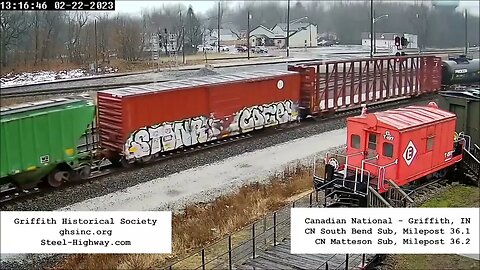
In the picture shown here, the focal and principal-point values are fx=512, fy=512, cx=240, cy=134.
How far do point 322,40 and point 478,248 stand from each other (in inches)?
822

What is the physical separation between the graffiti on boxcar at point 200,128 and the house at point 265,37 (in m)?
5.11

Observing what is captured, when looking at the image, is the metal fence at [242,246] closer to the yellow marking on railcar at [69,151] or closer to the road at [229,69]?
the yellow marking on railcar at [69,151]

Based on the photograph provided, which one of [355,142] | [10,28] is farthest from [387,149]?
[10,28]

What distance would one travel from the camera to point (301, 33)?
27.6 metres

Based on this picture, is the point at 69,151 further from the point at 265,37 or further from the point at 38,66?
the point at 265,37

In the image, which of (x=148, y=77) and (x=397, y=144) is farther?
(x=148, y=77)

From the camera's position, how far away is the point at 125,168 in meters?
17.0

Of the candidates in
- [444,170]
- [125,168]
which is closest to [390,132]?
[444,170]

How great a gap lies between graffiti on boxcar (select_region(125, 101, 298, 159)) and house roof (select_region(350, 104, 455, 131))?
7038 mm

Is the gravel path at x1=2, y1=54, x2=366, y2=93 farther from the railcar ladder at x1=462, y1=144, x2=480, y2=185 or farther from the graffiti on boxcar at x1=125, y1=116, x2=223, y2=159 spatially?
the railcar ladder at x1=462, y1=144, x2=480, y2=185

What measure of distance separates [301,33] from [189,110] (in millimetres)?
11370

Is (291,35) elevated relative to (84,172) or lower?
elevated
